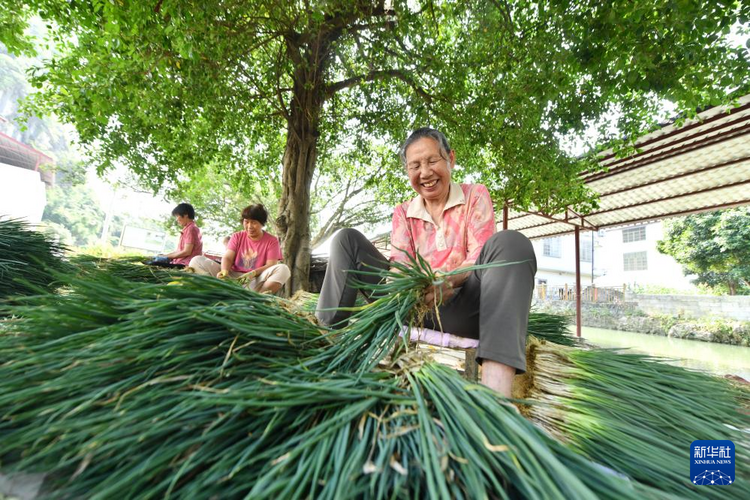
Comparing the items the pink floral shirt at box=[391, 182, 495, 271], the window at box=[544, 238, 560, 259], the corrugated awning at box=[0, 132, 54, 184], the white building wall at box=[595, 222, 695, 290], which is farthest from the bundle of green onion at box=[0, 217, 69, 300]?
the window at box=[544, 238, 560, 259]

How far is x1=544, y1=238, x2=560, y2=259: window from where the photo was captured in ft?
76.4

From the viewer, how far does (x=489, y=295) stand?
0.88 metres

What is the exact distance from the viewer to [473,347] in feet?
3.67

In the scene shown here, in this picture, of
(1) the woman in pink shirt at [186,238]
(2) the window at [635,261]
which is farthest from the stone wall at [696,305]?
(1) the woman in pink shirt at [186,238]

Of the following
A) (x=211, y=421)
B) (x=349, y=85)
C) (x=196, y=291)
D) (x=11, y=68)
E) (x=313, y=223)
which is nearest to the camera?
(x=211, y=421)

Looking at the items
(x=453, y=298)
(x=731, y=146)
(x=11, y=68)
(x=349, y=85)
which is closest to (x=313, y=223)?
(x=349, y=85)

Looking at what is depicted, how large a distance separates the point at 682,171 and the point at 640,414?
5338 millimetres

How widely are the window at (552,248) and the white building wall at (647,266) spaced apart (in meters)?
3.11

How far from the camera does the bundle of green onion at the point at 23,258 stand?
1.23 meters

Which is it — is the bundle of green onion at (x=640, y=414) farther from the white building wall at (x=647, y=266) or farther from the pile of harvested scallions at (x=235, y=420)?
the white building wall at (x=647, y=266)

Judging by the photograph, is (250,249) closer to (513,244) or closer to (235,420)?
(513,244)

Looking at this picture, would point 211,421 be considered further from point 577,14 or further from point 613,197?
point 613,197

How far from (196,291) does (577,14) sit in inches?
110

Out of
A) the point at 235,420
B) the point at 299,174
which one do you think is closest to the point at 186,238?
the point at 299,174
